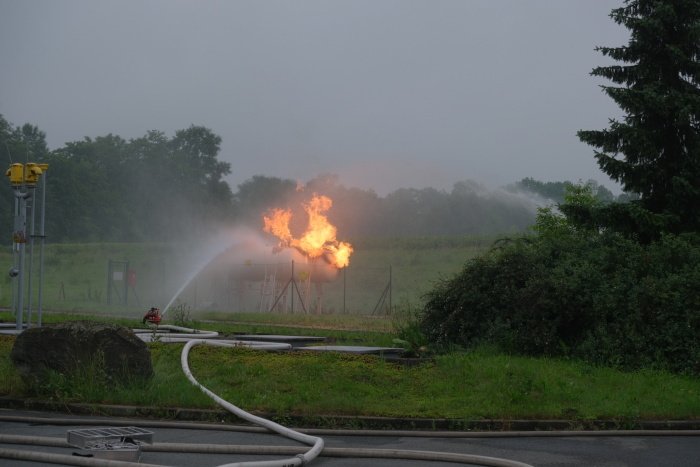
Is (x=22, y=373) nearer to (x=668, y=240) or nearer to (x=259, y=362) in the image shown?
(x=259, y=362)

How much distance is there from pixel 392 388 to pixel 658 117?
12.9m

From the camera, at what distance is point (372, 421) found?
10.5 metres

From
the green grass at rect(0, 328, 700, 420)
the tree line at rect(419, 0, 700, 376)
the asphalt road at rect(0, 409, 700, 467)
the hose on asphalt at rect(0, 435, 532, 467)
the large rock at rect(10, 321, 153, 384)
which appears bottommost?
the asphalt road at rect(0, 409, 700, 467)

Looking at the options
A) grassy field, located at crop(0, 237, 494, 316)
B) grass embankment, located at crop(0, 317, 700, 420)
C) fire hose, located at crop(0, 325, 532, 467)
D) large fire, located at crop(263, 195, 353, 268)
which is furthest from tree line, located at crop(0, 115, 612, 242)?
fire hose, located at crop(0, 325, 532, 467)

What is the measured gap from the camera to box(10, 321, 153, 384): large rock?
11375 mm

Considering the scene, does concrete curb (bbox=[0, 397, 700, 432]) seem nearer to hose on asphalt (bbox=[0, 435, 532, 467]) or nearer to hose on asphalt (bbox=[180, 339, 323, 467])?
hose on asphalt (bbox=[180, 339, 323, 467])

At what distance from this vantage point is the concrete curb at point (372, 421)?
34.5 ft

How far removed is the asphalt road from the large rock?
850mm

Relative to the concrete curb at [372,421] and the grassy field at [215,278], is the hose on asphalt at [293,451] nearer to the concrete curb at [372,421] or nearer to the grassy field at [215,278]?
the concrete curb at [372,421]

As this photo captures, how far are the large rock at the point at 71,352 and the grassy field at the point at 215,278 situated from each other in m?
28.3

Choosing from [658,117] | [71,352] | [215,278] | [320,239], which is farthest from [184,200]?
[71,352]

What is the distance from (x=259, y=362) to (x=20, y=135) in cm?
7329

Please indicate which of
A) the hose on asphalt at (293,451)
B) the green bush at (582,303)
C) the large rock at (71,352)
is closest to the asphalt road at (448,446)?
the hose on asphalt at (293,451)

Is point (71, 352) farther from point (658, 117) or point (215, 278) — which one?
point (215, 278)
